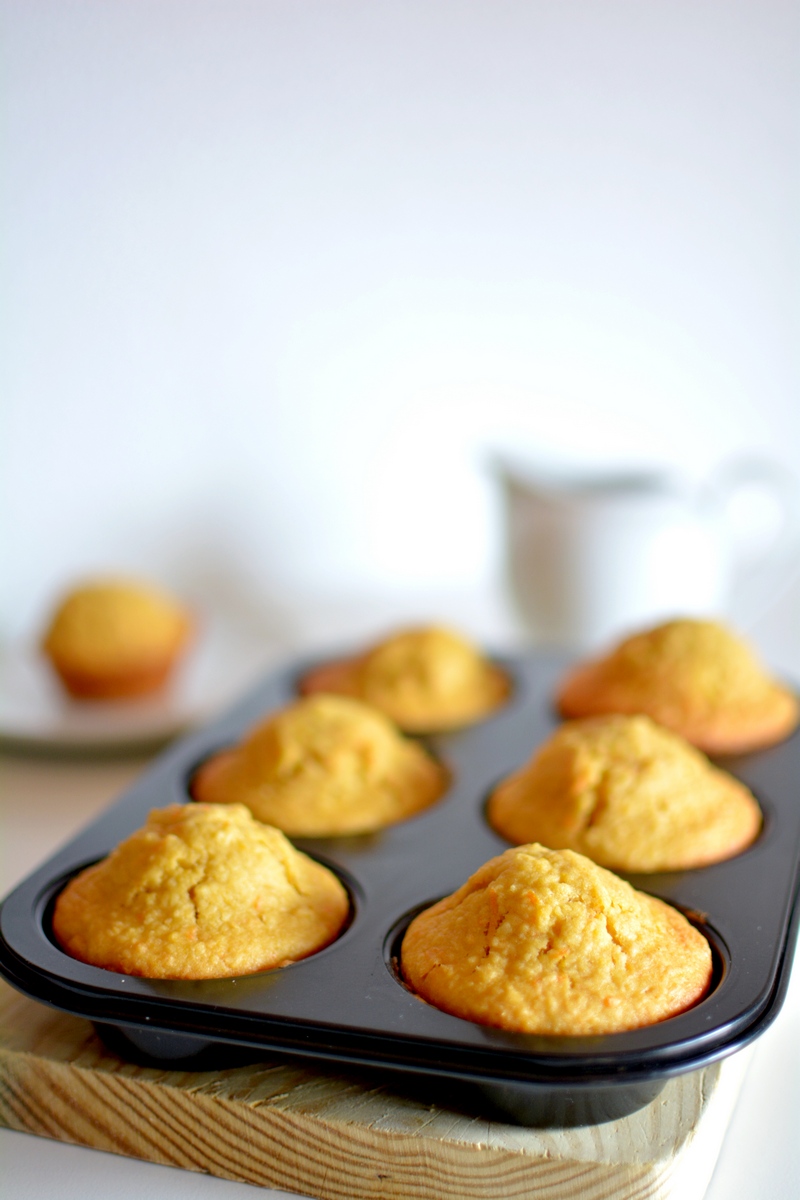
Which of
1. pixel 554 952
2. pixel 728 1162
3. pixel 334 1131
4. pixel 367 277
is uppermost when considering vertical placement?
pixel 367 277

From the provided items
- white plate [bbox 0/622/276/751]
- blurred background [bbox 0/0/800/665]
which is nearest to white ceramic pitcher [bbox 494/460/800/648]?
blurred background [bbox 0/0/800/665]

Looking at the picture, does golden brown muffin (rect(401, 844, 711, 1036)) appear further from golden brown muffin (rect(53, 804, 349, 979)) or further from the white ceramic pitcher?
the white ceramic pitcher

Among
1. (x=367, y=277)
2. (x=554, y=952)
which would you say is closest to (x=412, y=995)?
(x=554, y=952)

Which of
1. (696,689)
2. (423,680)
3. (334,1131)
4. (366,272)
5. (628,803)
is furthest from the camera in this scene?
(366,272)

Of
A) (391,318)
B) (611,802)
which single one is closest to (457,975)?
(611,802)

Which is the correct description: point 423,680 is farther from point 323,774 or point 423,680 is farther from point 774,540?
point 774,540

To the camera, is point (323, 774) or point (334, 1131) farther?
point (323, 774)

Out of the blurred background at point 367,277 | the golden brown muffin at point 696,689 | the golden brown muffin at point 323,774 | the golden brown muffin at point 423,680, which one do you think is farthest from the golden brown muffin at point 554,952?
the blurred background at point 367,277

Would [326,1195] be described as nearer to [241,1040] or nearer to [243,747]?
[241,1040]
